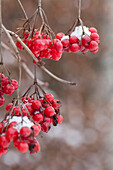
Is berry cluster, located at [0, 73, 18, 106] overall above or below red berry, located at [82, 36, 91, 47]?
below

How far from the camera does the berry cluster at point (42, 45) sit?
64cm

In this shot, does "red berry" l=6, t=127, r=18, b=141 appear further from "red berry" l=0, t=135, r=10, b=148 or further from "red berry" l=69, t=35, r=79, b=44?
"red berry" l=69, t=35, r=79, b=44

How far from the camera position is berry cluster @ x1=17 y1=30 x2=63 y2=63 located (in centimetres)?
64

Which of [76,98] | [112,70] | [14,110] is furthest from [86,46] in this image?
[76,98]

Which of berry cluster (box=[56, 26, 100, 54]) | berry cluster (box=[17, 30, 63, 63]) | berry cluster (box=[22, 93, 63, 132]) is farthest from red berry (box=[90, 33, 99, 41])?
berry cluster (box=[22, 93, 63, 132])

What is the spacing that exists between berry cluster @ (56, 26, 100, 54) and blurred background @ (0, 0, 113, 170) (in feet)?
5.53

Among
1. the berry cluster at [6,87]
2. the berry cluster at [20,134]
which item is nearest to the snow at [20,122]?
the berry cluster at [20,134]

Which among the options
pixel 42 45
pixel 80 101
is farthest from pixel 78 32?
pixel 80 101

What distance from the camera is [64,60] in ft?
9.67

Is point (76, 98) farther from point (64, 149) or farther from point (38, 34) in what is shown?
point (38, 34)

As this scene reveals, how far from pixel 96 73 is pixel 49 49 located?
2.43 m

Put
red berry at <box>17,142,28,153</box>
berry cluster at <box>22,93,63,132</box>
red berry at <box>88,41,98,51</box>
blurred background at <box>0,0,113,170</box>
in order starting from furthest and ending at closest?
blurred background at <box>0,0,113,170</box> → red berry at <box>88,41,98,51</box> → berry cluster at <box>22,93,63,132</box> → red berry at <box>17,142,28,153</box>

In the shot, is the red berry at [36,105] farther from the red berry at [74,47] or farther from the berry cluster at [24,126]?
the red berry at [74,47]

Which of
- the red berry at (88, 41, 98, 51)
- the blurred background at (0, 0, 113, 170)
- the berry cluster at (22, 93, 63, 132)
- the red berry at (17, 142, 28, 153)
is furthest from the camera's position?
the blurred background at (0, 0, 113, 170)
